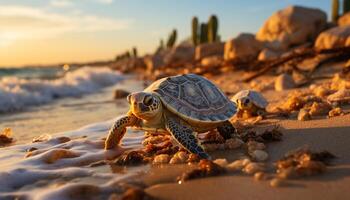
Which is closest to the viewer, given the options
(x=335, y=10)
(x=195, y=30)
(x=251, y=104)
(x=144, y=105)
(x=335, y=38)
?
(x=144, y=105)

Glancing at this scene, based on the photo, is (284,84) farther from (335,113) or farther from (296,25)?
(296,25)

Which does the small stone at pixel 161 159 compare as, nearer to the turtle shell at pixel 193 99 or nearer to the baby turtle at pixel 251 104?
the turtle shell at pixel 193 99

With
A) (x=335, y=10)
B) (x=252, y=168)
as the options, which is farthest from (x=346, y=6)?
(x=252, y=168)

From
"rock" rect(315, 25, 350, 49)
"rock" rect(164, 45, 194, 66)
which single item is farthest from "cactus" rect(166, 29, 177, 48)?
"rock" rect(315, 25, 350, 49)

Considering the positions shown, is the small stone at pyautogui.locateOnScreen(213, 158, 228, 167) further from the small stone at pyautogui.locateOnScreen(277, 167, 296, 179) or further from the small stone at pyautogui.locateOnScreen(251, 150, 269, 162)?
the small stone at pyautogui.locateOnScreen(277, 167, 296, 179)

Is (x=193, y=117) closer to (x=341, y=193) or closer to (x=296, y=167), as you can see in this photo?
(x=296, y=167)

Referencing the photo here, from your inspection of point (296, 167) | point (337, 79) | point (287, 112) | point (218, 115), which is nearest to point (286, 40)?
point (337, 79)
